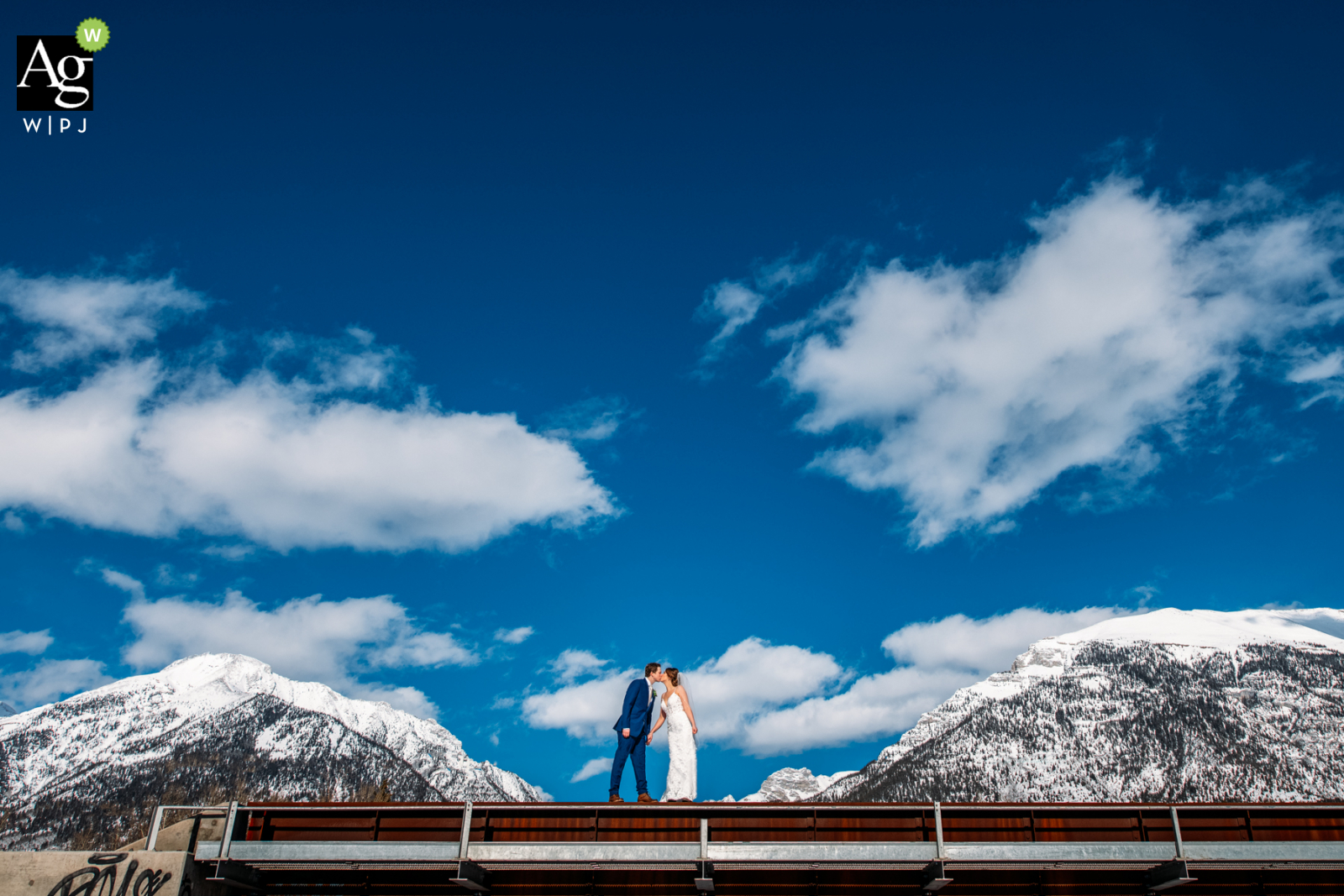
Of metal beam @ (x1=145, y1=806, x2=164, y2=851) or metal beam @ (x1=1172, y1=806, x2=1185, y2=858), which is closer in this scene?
metal beam @ (x1=1172, y1=806, x2=1185, y2=858)

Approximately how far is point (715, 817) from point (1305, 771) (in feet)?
800

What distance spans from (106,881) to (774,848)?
1065 cm

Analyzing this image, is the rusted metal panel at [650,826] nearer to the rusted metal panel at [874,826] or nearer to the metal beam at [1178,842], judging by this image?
the rusted metal panel at [874,826]

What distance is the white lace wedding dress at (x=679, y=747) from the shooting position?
48.0ft

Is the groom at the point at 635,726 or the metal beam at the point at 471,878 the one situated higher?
the groom at the point at 635,726

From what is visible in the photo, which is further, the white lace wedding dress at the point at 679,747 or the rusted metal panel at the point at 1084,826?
the white lace wedding dress at the point at 679,747

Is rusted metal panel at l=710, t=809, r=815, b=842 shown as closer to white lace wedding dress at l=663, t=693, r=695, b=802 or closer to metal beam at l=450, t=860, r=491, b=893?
white lace wedding dress at l=663, t=693, r=695, b=802

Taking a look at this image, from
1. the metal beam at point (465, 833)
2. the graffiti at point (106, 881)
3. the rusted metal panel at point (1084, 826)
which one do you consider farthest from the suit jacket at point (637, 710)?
the graffiti at point (106, 881)

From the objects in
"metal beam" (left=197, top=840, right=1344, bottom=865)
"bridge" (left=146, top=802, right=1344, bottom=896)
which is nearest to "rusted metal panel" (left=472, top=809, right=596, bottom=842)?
"bridge" (left=146, top=802, right=1344, bottom=896)

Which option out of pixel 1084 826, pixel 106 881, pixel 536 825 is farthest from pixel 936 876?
pixel 106 881

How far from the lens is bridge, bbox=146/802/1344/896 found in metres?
12.8

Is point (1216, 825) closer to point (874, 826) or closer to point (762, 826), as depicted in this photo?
point (874, 826)

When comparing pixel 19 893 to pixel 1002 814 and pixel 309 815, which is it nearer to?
pixel 309 815

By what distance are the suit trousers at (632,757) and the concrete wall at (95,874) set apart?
7066 millimetres
